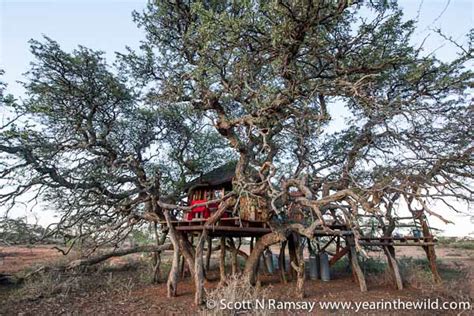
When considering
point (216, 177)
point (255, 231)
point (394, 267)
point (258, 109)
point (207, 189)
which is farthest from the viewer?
point (216, 177)

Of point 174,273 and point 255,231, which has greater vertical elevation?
point 255,231

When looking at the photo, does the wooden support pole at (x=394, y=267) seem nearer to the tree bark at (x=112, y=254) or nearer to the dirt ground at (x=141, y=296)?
the dirt ground at (x=141, y=296)

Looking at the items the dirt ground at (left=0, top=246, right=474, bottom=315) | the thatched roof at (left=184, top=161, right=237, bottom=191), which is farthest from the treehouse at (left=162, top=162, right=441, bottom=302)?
the dirt ground at (left=0, top=246, right=474, bottom=315)

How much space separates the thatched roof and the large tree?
0.92 m

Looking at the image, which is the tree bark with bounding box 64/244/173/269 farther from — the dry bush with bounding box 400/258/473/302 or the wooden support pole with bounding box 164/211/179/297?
the dry bush with bounding box 400/258/473/302

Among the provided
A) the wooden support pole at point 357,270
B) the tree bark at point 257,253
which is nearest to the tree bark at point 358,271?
the wooden support pole at point 357,270

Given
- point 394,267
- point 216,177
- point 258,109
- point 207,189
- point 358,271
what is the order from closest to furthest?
point 258,109
point 358,271
point 394,267
point 207,189
point 216,177

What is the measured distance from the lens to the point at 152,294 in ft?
32.3

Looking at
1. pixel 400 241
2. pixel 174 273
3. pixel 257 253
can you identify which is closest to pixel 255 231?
pixel 257 253

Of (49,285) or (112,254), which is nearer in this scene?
(49,285)

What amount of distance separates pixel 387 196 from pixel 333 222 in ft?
10.4

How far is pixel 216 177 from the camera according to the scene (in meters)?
11.7

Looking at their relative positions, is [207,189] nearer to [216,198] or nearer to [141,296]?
[216,198]

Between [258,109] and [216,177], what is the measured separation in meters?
4.24
